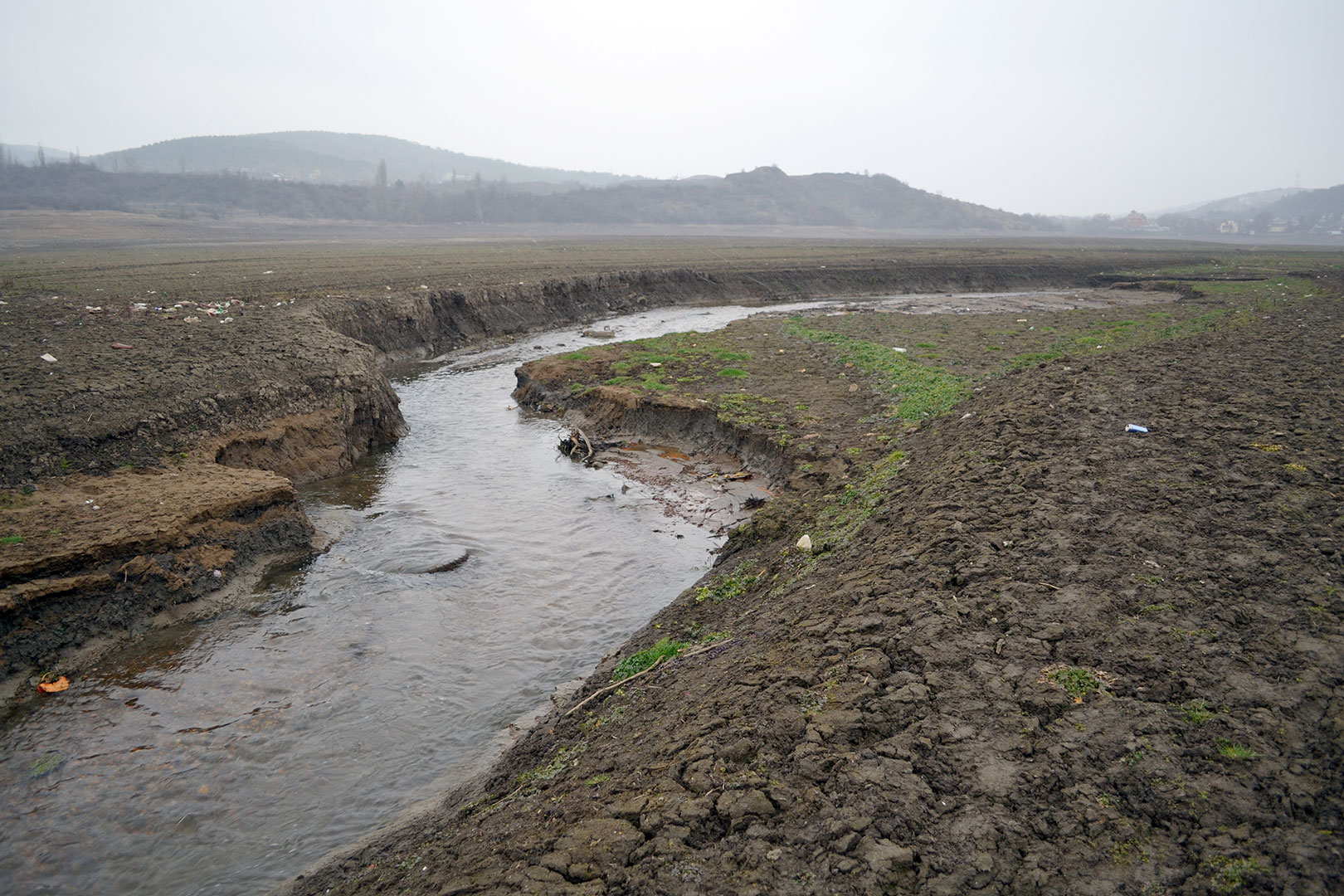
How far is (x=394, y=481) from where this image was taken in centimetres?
1188

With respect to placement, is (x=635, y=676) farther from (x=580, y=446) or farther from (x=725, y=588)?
(x=580, y=446)

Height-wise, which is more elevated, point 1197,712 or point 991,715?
point 1197,712

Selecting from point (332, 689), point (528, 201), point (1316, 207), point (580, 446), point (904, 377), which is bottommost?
→ point (332, 689)

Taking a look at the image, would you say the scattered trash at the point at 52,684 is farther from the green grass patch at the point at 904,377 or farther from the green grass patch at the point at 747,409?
the green grass patch at the point at 904,377

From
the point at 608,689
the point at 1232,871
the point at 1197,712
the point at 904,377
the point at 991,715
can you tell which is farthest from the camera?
the point at 904,377

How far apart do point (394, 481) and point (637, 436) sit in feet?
14.3

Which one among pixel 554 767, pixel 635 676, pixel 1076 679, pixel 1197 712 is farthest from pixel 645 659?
pixel 1197 712

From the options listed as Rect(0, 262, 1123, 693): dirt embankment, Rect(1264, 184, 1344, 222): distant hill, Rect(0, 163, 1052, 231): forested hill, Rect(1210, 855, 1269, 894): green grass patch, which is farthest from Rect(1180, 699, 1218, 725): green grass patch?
Rect(1264, 184, 1344, 222): distant hill

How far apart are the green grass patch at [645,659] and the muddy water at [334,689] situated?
2.68 feet

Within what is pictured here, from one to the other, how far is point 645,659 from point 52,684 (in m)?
5.24

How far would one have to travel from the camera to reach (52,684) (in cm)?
654

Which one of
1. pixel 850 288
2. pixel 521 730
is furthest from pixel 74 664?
pixel 850 288

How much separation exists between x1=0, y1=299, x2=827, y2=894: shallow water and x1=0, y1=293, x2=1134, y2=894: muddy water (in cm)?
2

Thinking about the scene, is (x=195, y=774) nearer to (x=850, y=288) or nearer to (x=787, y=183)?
(x=850, y=288)
